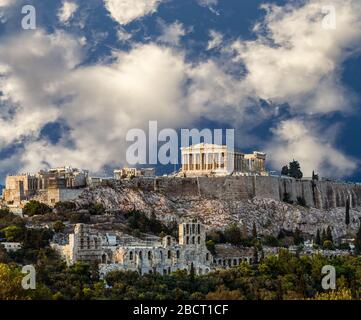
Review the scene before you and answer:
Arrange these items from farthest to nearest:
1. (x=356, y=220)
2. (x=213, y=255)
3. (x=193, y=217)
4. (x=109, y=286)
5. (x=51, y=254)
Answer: (x=356, y=220)
(x=193, y=217)
(x=213, y=255)
(x=51, y=254)
(x=109, y=286)

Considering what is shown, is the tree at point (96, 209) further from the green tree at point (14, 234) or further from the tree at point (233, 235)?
the green tree at point (14, 234)

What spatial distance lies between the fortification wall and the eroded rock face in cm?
43

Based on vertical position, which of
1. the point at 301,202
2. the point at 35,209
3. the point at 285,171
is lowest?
the point at 35,209

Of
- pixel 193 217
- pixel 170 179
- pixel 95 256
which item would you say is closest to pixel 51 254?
pixel 95 256

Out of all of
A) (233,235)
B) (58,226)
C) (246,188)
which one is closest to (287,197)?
(246,188)

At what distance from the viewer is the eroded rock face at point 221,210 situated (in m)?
46.0

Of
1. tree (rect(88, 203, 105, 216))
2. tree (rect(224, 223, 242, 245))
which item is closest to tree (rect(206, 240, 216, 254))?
tree (rect(224, 223, 242, 245))

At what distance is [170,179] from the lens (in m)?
50.3

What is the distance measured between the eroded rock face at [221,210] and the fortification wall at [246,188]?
1.41 ft

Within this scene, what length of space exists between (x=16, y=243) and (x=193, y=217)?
1139 centimetres

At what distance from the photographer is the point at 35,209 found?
142ft

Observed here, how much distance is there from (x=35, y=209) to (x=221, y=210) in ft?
29.3

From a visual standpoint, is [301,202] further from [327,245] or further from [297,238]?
[327,245]
